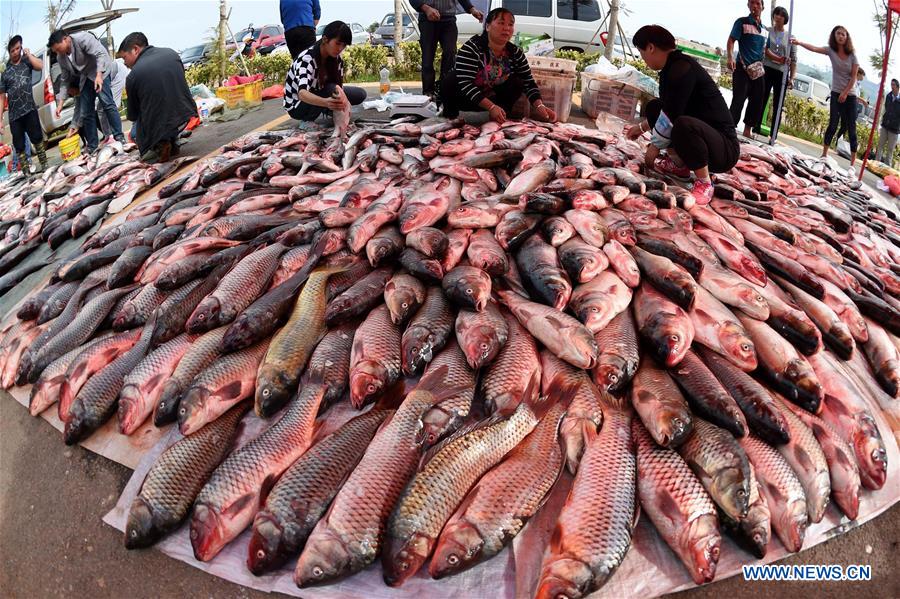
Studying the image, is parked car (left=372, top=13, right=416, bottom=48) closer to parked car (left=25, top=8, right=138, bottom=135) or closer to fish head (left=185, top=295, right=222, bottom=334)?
parked car (left=25, top=8, right=138, bottom=135)

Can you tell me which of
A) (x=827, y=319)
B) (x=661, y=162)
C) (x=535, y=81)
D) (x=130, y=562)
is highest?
(x=535, y=81)

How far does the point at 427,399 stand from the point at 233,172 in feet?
12.8

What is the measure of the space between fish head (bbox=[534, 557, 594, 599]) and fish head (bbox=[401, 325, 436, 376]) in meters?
1.05

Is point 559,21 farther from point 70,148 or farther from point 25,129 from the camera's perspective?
point 25,129

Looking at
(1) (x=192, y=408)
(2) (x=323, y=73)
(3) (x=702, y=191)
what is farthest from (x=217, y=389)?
(2) (x=323, y=73)

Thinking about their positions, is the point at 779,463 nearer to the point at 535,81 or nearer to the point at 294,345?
the point at 294,345

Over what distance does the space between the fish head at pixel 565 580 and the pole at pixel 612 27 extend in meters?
13.6

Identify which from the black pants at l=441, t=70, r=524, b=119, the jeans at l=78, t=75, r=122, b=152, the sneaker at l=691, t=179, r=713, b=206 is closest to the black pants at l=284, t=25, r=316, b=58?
the black pants at l=441, t=70, r=524, b=119

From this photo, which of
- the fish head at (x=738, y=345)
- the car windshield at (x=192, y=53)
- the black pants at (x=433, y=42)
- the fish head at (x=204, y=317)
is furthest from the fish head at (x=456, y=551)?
the car windshield at (x=192, y=53)

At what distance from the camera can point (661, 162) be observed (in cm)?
472

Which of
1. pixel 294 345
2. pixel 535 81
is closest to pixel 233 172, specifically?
pixel 294 345

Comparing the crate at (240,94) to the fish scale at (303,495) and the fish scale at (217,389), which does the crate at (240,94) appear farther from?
the fish scale at (303,495)

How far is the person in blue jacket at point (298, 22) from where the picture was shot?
7434mm

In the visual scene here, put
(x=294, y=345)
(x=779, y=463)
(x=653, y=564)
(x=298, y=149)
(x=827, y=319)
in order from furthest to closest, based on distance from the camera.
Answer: (x=298, y=149) < (x=827, y=319) < (x=294, y=345) < (x=779, y=463) < (x=653, y=564)
